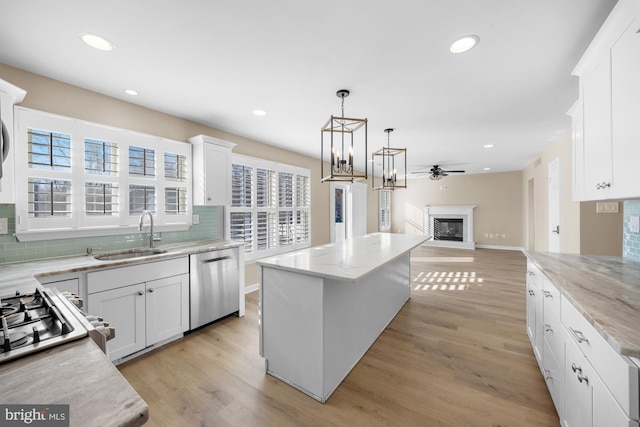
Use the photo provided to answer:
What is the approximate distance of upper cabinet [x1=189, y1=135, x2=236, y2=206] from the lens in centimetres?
317

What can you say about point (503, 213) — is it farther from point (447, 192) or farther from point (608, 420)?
point (608, 420)

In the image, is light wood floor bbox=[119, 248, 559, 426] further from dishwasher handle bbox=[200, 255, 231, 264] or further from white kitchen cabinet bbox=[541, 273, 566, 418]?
dishwasher handle bbox=[200, 255, 231, 264]

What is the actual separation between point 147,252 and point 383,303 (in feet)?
8.50

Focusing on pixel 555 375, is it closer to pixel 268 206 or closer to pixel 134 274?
pixel 134 274

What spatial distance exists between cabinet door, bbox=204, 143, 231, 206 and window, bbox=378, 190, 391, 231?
6.33 meters

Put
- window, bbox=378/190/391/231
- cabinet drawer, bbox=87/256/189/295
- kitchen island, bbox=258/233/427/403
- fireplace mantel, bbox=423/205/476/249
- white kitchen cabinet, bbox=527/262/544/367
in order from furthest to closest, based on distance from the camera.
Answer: window, bbox=378/190/391/231, fireplace mantel, bbox=423/205/476/249, cabinet drawer, bbox=87/256/189/295, white kitchen cabinet, bbox=527/262/544/367, kitchen island, bbox=258/233/427/403

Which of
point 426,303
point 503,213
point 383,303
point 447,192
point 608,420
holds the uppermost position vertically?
point 447,192

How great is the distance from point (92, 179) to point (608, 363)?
12.1 feet

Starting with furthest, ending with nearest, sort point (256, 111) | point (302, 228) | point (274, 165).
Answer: point (302, 228)
point (274, 165)
point (256, 111)

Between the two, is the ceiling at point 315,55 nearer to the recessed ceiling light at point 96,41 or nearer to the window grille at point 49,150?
the recessed ceiling light at point 96,41

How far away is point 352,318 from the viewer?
7.09 ft

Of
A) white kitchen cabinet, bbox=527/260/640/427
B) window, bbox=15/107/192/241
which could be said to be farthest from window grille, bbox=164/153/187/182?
white kitchen cabinet, bbox=527/260/640/427

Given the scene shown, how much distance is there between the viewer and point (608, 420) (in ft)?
3.09

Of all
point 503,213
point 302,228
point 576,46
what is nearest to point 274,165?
point 302,228
